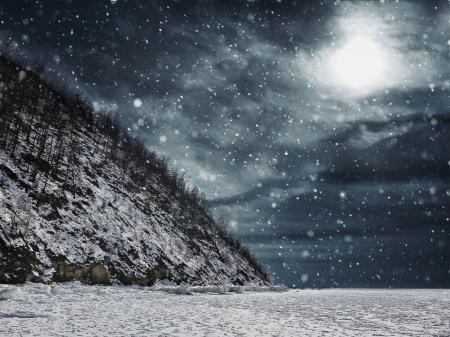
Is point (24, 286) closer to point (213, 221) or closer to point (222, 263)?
point (222, 263)

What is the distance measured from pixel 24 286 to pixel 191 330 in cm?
2029

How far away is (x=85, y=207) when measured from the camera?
47625 mm

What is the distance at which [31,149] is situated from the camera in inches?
1971

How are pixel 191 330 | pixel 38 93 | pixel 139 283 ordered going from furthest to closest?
pixel 38 93
pixel 139 283
pixel 191 330

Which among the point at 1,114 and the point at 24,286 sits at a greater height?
the point at 1,114

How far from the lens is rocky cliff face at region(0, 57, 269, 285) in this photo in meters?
35.4

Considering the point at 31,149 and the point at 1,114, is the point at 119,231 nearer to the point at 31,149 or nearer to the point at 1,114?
the point at 31,149

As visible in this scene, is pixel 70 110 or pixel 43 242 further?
pixel 70 110

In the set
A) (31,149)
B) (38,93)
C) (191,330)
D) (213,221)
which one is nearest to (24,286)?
(191,330)

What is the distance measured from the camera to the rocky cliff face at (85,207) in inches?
1395

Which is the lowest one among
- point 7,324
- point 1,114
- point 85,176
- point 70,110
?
point 7,324

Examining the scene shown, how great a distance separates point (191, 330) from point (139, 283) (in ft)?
109

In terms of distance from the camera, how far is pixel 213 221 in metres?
101

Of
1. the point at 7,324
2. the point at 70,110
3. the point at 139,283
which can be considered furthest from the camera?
the point at 70,110
